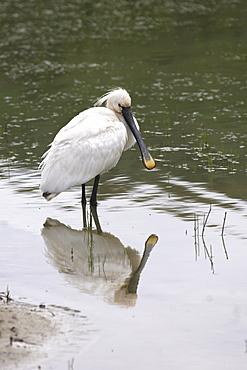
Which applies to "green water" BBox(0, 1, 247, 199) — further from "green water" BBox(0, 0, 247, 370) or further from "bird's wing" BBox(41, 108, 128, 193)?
"bird's wing" BBox(41, 108, 128, 193)

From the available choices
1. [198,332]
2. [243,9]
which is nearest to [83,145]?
[198,332]

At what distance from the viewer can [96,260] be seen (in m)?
8.09

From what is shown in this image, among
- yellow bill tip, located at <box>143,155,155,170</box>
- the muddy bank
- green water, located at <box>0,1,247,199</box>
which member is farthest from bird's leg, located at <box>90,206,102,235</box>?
the muddy bank

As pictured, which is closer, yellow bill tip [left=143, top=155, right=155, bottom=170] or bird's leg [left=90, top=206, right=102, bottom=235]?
bird's leg [left=90, top=206, right=102, bottom=235]

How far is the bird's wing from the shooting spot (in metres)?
9.88

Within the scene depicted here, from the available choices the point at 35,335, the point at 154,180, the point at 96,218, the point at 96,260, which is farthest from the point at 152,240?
the point at 35,335

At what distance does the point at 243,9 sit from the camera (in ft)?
93.6

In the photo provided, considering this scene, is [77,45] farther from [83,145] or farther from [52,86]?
[83,145]

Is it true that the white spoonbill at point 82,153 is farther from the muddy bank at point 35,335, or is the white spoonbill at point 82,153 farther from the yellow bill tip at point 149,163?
the muddy bank at point 35,335

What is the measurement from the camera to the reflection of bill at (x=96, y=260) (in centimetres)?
724

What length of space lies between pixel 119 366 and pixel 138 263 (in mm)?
A: 2419

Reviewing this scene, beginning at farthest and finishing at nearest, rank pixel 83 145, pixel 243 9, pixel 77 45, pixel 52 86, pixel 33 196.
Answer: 1. pixel 243 9
2. pixel 77 45
3. pixel 52 86
4. pixel 33 196
5. pixel 83 145

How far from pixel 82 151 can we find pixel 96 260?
2.24 m

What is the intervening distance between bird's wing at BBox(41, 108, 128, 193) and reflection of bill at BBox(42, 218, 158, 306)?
2.19ft
